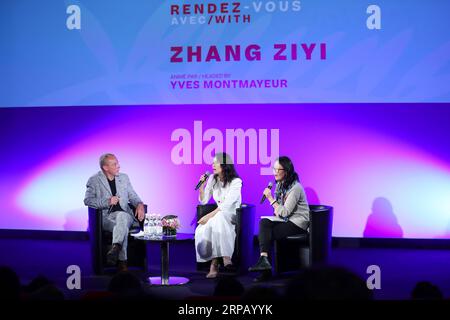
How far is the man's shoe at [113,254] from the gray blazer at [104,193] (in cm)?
38

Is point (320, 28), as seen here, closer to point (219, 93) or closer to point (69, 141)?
point (219, 93)

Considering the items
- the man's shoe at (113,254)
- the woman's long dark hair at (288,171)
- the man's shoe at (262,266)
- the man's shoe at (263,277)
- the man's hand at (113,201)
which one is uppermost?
the woman's long dark hair at (288,171)

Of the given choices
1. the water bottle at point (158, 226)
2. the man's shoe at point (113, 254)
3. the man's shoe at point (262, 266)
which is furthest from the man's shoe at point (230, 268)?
the man's shoe at point (113, 254)

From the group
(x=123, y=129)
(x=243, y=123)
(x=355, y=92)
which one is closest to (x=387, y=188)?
(x=355, y=92)

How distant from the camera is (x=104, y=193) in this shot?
5555 mm

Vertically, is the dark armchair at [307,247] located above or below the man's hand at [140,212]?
below

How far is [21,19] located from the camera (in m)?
7.17

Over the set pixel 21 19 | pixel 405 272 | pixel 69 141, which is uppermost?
pixel 21 19

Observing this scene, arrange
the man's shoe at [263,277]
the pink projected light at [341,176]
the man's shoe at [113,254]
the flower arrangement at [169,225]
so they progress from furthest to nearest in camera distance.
→ the pink projected light at [341,176]
the man's shoe at [113,254]
the man's shoe at [263,277]
the flower arrangement at [169,225]

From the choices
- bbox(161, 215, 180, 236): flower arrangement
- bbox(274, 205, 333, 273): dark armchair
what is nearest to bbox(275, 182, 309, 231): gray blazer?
bbox(274, 205, 333, 273): dark armchair

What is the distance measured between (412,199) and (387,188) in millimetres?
299

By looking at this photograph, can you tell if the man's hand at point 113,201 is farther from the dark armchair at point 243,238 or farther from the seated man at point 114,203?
the dark armchair at point 243,238

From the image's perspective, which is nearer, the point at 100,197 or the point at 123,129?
the point at 100,197

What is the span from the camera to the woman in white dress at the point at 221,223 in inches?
213
